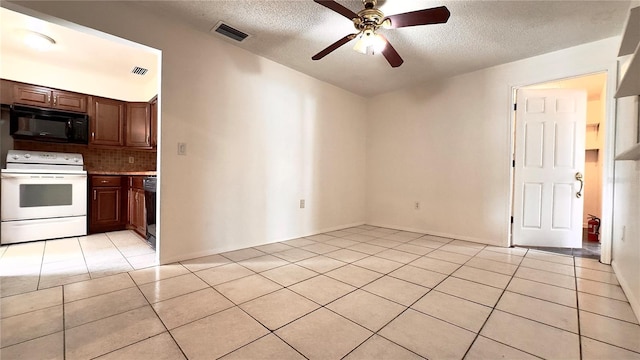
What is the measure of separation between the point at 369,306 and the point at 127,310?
61.2 inches

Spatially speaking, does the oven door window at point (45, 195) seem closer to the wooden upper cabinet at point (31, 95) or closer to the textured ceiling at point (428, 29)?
the wooden upper cabinet at point (31, 95)

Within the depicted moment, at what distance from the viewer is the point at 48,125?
11.6 feet

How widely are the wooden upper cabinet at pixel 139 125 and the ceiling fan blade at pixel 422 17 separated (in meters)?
4.08

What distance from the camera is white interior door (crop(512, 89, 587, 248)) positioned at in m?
3.20

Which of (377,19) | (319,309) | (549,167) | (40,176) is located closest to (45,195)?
(40,176)

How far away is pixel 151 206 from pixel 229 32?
6.99 feet

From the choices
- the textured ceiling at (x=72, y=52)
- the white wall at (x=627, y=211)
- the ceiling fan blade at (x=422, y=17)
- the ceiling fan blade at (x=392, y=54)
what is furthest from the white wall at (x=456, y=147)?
the textured ceiling at (x=72, y=52)

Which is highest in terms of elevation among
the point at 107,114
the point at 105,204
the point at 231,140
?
the point at 107,114

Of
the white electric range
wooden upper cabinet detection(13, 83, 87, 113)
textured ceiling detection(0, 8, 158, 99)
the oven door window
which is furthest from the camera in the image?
Result: wooden upper cabinet detection(13, 83, 87, 113)

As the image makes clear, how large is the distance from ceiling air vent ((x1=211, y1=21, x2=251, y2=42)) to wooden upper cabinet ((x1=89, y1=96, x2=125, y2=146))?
8.76 ft

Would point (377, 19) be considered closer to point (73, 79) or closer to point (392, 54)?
point (392, 54)

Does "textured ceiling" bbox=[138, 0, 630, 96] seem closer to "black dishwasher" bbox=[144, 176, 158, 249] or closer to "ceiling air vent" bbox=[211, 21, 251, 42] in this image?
"ceiling air vent" bbox=[211, 21, 251, 42]

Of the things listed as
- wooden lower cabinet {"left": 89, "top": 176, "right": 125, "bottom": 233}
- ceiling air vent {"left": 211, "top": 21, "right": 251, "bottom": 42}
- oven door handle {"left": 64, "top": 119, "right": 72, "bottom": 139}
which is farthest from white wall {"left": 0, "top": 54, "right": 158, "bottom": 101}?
ceiling air vent {"left": 211, "top": 21, "right": 251, "bottom": 42}

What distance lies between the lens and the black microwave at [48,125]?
3.38 meters
